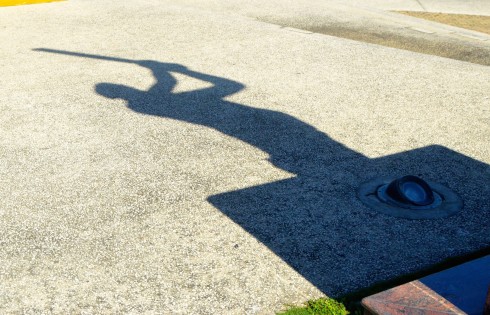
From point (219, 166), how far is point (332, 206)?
1.23m

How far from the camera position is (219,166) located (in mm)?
5887

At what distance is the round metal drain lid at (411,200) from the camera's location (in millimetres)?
5094

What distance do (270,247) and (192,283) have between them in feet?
2.29

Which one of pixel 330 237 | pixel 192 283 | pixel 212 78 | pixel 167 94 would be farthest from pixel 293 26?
pixel 192 283

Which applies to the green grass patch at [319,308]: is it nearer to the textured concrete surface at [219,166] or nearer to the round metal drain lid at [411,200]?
the textured concrete surface at [219,166]

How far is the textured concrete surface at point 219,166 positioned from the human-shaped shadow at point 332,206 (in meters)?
0.02

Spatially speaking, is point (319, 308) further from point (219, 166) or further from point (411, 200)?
point (219, 166)

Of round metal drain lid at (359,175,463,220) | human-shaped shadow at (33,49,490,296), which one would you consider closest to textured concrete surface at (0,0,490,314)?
human-shaped shadow at (33,49,490,296)

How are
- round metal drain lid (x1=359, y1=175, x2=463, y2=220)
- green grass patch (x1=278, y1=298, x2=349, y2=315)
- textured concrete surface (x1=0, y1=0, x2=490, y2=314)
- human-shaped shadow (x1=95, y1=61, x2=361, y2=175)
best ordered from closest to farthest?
green grass patch (x1=278, y1=298, x2=349, y2=315)
textured concrete surface (x1=0, y1=0, x2=490, y2=314)
round metal drain lid (x1=359, y1=175, x2=463, y2=220)
human-shaped shadow (x1=95, y1=61, x2=361, y2=175)

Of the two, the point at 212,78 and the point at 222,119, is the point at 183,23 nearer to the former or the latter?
the point at 212,78

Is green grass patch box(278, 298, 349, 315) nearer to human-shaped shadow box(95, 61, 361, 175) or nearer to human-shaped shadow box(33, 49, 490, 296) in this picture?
human-shaped shadow box(33, 49, 490, 296)

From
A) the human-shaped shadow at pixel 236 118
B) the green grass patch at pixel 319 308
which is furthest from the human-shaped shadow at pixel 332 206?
the green grass patch at pixel 319 308

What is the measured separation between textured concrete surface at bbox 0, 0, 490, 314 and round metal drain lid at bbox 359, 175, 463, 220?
120 mm

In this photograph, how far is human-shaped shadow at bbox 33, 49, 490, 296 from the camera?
443cm
